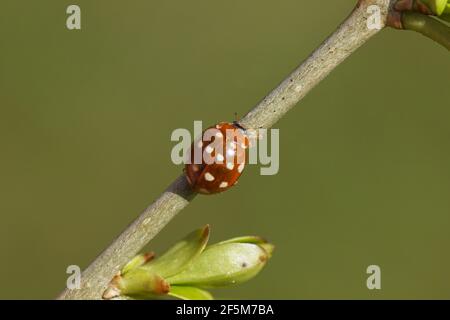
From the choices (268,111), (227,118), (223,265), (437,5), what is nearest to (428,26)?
(437,5)

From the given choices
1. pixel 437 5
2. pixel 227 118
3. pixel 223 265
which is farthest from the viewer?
pixel 227 118

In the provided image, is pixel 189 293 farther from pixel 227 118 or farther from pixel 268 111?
pixel 227 118

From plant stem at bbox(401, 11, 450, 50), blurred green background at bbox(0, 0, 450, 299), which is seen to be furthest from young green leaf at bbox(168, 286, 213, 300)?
blurred green background at bbox(0, 0, 450, 299)

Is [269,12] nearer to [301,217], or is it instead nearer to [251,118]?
[301,217]

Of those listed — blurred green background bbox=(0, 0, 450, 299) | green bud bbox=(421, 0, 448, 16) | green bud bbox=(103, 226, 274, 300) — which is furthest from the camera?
blurred green background bbox=(0, 0, 450, 299)

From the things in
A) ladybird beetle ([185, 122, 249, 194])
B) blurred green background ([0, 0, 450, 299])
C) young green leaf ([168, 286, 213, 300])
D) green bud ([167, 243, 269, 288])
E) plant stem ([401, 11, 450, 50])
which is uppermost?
blurred green background ([0, 0, 450, 299])

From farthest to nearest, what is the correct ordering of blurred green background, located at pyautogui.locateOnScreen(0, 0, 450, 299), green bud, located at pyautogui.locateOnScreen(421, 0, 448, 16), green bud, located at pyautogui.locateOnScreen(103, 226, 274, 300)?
blurred green background, located at pyautogui.locateOnScreen(0, 0, 450, 299)
green bud, located at pyautogui.locateOnScreen(103, 226, 274, 300)
green bud, located at pyautogui.locateOnScreen(421, 0, 448, 16)

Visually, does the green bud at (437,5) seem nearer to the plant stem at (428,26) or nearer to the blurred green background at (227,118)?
the plant stem at (428,26)

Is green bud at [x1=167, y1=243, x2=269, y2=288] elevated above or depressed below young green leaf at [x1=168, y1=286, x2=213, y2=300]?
above

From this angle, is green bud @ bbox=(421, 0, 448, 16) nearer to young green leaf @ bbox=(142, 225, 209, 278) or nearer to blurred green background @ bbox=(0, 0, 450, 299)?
young green leaf @ bbox=(142, 225, 209, 278)
